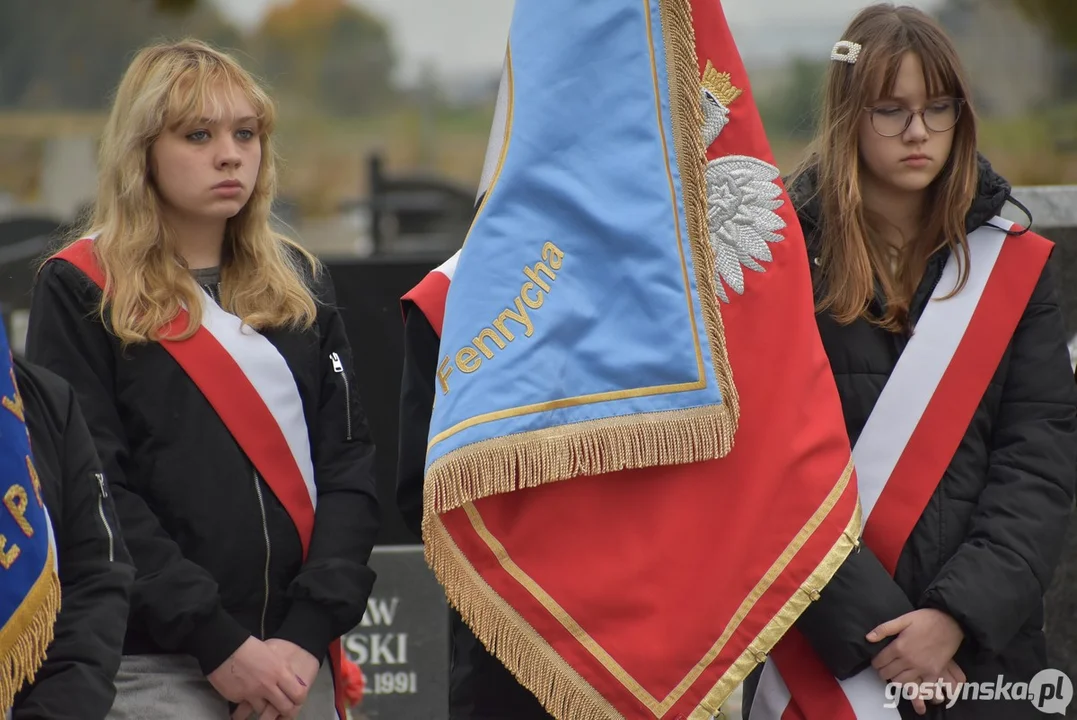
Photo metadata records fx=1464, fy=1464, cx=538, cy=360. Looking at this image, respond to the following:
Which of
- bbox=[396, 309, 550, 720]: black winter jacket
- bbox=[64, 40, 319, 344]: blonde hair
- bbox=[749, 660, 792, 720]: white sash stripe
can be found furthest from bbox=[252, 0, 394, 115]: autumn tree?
bbox=[749, 660, 792, 720]: white sash stripe

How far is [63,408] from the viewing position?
2.59 metres

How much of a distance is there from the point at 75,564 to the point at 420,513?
2.36ft

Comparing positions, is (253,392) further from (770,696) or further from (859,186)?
(859,186)

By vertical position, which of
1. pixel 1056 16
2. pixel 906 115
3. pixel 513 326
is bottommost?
pixel 1056 16

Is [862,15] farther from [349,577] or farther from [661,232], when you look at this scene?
[349,577]

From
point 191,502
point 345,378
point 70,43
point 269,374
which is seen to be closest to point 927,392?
point 345,378

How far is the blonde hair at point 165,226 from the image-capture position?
3082 mm

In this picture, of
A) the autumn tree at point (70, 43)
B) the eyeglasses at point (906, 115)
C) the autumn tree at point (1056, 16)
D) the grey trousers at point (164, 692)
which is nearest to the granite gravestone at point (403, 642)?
the grey trousers at point (164, 692)

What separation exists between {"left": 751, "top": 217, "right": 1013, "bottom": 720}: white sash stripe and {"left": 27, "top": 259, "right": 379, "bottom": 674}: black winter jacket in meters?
0.89

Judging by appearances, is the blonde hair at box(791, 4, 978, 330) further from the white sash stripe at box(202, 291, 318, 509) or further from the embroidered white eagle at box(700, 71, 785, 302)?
the white sash stripe at box(202, 291, 318, 509)

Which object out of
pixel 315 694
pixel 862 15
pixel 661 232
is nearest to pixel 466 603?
pixel 315 694

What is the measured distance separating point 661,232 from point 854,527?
68 centimetres

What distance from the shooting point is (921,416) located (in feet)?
9.84

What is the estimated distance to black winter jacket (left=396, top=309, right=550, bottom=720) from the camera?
9.54ft
